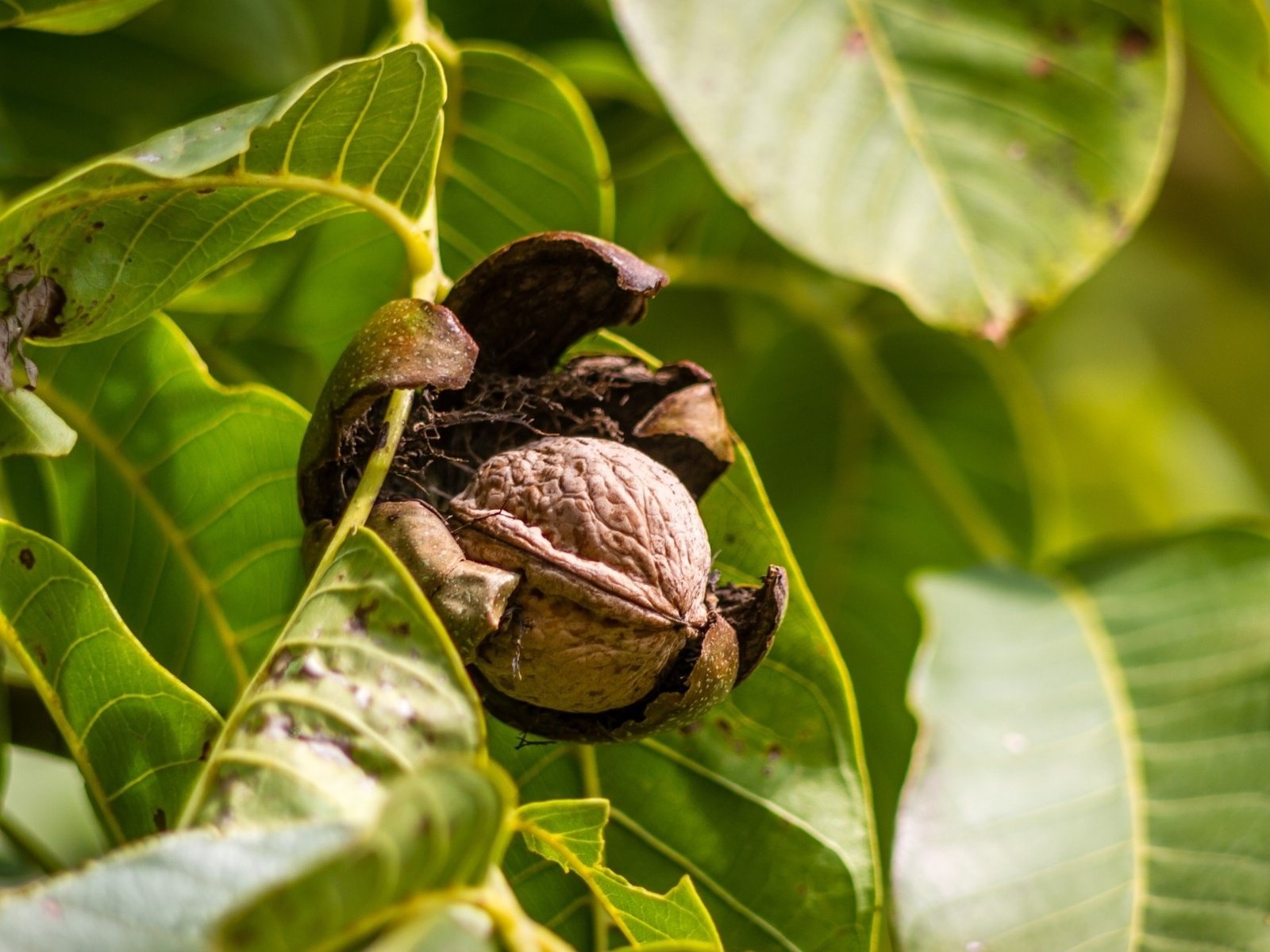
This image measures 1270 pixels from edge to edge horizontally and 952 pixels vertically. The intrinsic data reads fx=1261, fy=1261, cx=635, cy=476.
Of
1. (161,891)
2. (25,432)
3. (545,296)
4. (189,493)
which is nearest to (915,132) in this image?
(545,296)

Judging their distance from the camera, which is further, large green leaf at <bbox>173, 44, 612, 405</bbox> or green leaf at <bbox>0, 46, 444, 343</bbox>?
large green leaf at <bbox>173, 44, 612, 405</bbox>

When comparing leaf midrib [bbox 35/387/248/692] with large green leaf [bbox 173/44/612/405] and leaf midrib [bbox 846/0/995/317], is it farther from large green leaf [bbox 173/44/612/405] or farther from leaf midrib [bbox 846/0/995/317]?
leaf midrib [bbox 846/0/995/317]

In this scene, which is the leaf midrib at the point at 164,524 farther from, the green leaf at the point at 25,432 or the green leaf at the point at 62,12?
the green leaf at the point at 62,12

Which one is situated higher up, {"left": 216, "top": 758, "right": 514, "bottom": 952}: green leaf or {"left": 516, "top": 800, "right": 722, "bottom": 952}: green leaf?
{"left": 216, "top": 758, "right": 514, "bottom": 952}: green leaf

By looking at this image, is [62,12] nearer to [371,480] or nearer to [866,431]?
[371,480]

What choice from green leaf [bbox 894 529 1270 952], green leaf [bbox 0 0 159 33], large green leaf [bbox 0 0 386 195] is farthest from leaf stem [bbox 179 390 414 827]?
large green leaf [bbox 0 0 386 195]

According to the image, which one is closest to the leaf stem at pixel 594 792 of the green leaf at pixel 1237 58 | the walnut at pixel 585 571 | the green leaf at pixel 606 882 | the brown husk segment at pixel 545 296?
the green leaf at pixel 606 882

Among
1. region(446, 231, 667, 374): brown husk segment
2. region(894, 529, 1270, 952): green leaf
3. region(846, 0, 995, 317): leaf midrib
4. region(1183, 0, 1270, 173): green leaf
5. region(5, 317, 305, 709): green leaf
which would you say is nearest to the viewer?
region(446, 231, 667, 374): brown husk segment
